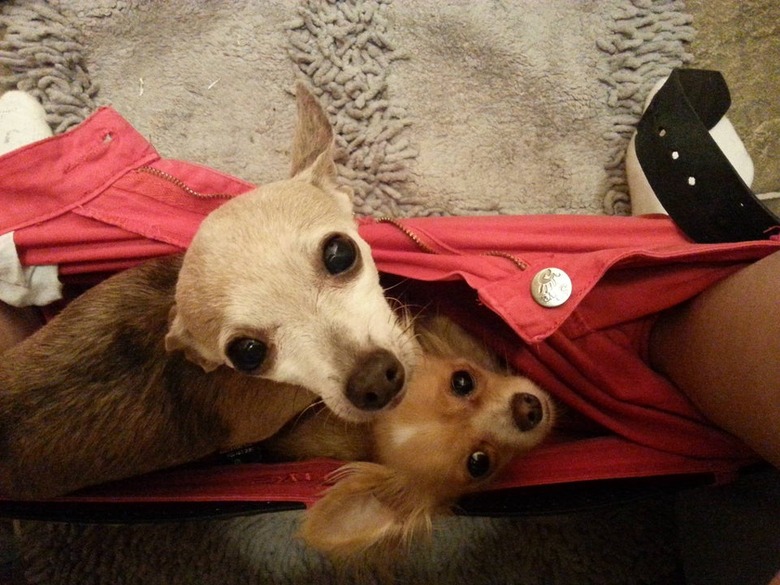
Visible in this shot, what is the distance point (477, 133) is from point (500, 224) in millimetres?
606

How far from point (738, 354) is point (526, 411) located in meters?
0.46

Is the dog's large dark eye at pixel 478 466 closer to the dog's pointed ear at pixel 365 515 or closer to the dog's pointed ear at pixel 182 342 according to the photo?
the dog's pointed ear at pixel 365 515

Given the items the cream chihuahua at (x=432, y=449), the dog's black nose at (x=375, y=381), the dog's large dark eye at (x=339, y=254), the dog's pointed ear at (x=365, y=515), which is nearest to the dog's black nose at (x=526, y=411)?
the cream chihuahua at (x=432, y=449)

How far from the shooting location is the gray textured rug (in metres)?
1.87

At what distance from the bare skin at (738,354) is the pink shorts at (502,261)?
6 cm

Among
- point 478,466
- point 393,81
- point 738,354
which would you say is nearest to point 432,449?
point 478,466

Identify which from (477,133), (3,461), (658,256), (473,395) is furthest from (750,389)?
(3,461)

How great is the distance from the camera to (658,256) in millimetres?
1212

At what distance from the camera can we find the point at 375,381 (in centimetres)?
105

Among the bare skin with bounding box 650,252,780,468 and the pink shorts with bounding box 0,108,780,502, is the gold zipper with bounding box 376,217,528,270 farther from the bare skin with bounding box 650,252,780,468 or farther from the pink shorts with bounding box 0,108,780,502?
the bare skin with bounding box 650,252,780,468

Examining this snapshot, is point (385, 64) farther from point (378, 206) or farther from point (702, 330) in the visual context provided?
point (702, 330)

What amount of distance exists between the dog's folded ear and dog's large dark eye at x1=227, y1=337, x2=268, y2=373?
0.40 metres

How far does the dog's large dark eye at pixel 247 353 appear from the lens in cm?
112

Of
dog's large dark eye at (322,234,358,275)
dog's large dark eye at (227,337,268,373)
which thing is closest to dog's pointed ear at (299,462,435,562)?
dog's large dark eye at (227,337,268,373)
